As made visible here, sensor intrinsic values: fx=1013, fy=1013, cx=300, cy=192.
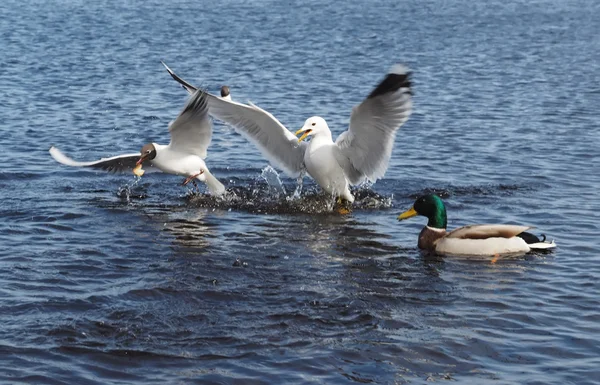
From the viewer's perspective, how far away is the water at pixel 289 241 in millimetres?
7129

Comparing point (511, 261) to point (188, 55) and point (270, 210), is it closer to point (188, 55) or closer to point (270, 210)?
point (270, 210)

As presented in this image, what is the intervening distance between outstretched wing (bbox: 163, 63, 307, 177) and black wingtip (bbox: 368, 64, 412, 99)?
1.93 meters

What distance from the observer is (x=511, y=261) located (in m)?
9.68

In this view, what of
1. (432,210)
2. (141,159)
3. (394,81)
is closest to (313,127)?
(394,81)

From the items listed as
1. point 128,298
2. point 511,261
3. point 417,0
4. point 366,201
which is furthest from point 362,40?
point 128,298

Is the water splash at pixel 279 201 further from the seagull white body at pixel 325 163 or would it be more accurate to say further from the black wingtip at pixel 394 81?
the black wingtip at pixel 394 81

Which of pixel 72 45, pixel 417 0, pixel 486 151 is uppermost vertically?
pixel 417 0

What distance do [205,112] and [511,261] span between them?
3994 millimetres

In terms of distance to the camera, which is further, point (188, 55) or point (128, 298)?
point (188, 55)

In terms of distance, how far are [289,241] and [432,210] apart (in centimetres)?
150

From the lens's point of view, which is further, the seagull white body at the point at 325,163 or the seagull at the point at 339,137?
the seagull white body at the point at 325,163

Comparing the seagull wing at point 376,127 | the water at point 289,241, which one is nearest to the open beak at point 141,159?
the water at point 289,241

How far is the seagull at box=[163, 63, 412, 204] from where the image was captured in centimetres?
1045

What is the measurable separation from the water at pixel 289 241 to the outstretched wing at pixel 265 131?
31 centimetres
